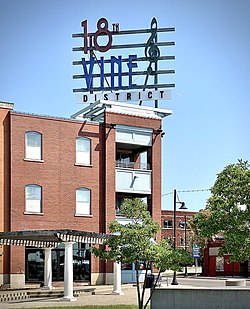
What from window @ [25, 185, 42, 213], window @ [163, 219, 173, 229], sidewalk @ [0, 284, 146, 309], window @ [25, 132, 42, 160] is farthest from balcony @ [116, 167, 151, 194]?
window @ [163, 219, 173, 229]

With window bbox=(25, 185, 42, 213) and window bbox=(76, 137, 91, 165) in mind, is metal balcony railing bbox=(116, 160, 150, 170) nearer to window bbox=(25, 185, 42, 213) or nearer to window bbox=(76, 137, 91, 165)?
window bbox=(76, 137, 91, 165)

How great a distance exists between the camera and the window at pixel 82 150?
1956 inches

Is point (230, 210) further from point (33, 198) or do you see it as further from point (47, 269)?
point (33, 198)

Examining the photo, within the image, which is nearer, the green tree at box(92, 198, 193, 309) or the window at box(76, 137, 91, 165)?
the green tree at box(92, 198, 193, 309)

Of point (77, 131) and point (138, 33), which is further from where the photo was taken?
point (138, 33)

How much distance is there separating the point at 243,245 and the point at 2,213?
22.7 m

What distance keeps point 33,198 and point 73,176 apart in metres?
3.36

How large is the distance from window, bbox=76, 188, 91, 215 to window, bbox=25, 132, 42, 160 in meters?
3.98

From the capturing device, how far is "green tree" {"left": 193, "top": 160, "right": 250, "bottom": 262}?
2789 centimetres

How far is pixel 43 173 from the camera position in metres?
48.0

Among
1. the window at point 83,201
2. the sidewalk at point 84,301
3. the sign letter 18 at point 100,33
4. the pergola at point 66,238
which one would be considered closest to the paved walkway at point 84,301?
the sidewalk at point 84,301

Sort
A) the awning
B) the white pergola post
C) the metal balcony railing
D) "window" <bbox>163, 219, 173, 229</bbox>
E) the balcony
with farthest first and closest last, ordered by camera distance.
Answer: "window" <bbox>163, 219, 173, 229</bbox> < the metal balcony railing < the balcony < the white pergola post < the awning

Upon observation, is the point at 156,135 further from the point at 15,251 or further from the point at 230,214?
the point at 230,214

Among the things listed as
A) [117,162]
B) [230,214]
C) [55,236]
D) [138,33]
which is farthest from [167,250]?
[138,33]
